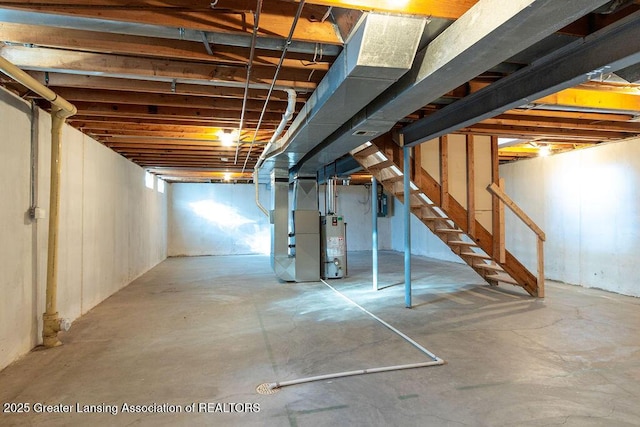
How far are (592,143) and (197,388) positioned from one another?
618cm

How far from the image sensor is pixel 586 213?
210 inches

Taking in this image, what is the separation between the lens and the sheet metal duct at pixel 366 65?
5.84 feet

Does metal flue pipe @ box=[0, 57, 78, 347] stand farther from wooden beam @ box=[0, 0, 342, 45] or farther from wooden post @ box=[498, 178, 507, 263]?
wooden post @ box=[498, 178, 507, 263]

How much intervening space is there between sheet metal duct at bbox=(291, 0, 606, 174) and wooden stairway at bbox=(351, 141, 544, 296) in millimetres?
1779

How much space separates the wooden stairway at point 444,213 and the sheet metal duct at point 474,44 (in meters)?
1.78

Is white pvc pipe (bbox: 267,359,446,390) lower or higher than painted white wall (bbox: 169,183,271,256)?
lower

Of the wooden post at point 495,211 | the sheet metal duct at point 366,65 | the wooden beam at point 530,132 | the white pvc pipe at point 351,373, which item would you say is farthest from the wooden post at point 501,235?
the sheet metal duct at point 366,65

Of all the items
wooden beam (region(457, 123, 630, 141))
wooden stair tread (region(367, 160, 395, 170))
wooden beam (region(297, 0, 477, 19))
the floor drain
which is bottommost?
the floor drain

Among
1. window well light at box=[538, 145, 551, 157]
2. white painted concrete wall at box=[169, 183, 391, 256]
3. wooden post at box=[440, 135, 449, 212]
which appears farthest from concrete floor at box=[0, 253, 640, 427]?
white painted concrete wall at box=[169, 183, 391, 256]

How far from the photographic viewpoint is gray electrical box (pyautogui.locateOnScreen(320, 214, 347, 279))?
6039mm

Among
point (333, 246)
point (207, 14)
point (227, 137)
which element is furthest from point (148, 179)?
point (207, 14)

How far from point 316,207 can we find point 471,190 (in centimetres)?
262

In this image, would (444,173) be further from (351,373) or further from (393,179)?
(351,373)

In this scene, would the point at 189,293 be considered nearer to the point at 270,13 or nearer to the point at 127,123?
the point at 127,123
